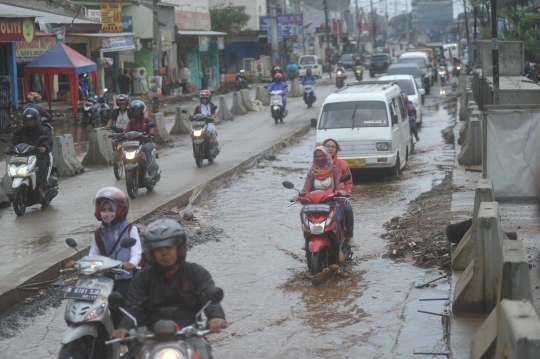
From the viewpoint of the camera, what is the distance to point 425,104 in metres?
38.4

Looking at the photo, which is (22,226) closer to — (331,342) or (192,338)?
(331,342)

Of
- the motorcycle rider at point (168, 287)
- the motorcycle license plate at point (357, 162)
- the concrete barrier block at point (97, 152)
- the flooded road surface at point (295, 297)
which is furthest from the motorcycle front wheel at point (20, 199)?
the motorcycle rider at point (168, 287)

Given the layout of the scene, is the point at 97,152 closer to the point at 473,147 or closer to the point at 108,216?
the point at 473,147

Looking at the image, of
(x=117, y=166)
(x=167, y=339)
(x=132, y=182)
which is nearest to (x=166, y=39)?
(x=117, y=166)

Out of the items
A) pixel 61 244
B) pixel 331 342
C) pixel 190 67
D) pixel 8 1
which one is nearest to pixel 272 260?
pixel 61 244

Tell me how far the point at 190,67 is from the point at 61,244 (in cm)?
4531

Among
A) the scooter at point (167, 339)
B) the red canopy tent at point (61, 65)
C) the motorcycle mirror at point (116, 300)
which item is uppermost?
the red canopy tent at point (61, 65)

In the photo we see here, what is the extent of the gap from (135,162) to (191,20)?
4145 cm

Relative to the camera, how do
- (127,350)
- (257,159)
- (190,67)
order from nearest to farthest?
(127,350) → (257,159) → (190,67)

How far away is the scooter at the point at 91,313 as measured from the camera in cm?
554

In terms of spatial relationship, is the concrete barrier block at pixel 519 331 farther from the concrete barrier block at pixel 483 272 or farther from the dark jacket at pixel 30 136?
the dark jacket at pixel 30 136

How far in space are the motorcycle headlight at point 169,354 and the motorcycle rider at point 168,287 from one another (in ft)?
2.09

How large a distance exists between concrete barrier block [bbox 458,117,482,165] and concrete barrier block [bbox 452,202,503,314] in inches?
390

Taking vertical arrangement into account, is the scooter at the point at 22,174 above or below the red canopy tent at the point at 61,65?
below
